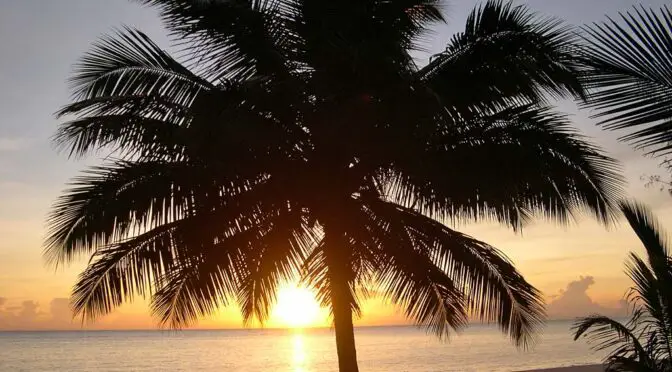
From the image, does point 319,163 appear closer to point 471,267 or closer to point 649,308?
point 471,267

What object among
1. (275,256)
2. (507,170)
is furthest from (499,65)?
(275,256)

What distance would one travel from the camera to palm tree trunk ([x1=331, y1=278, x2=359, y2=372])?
32.2ft

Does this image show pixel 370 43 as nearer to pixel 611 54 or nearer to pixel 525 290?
pixel 525 290

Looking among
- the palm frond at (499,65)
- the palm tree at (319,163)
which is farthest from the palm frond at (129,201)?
the palm frond at (499,65)

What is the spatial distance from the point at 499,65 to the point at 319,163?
3.02 metres

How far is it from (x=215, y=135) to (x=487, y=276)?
468 centimetres

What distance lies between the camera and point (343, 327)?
9.90 metres

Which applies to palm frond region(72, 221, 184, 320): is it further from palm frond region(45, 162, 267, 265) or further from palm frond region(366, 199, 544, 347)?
palm frond region(366, 199, 544, 347)

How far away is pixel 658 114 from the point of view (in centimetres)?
281

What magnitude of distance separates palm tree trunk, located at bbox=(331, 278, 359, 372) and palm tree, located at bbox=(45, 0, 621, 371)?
0.02 m

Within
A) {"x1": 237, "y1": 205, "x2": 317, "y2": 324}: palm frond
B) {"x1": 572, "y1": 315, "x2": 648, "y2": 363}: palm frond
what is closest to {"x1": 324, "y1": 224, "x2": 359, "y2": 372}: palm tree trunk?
{"x1": 237, "y1": 205, "x2": 317, "y2": 324}: palm frond

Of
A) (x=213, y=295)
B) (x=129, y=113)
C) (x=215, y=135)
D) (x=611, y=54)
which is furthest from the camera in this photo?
(x=213, y=295)

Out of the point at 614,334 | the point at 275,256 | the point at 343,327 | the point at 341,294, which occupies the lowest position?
the point at 614,334

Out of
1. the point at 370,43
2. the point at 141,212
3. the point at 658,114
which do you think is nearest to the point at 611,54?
the point at 658,114
